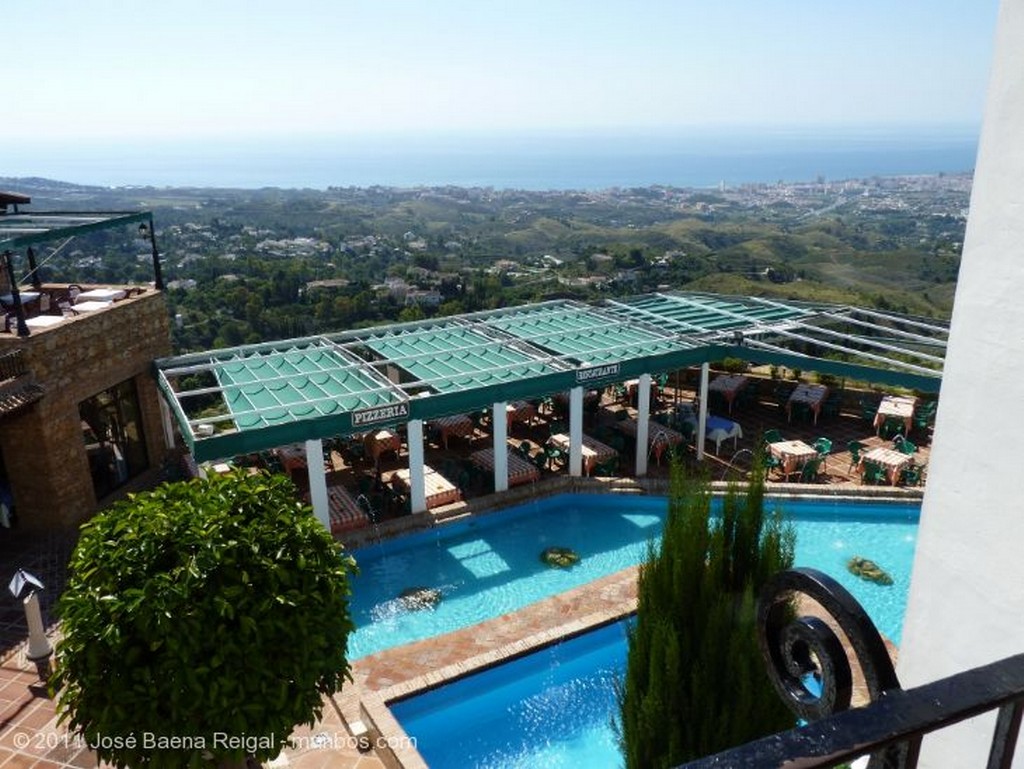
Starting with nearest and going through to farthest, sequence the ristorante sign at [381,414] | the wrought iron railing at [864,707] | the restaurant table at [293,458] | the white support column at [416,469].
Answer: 1. the wrought iron railing at [864,707]
2. the ristorante sign at [381,414]
3. the white support column at [416,469]
4. the restaurant table at [293,458]

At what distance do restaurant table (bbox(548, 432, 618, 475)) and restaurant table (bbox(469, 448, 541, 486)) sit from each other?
0.85 metres

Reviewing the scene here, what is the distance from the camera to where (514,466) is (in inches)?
605

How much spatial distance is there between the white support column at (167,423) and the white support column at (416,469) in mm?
6160

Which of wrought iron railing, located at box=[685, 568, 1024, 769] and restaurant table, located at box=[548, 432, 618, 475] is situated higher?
wrought iron railing, located at box=[685, 568, 1024, 769]

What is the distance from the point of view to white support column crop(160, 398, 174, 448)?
643 inches

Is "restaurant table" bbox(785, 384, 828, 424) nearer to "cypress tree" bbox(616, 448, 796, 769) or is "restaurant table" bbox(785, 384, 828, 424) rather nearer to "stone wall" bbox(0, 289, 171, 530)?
"cypress tree" bbox(616, 448, 796, 769)

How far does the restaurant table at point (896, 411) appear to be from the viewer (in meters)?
17.7

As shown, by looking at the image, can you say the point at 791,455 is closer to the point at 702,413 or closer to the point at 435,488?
the point at 702,413

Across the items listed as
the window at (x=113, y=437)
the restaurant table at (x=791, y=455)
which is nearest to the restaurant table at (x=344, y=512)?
the window at (x=113, y=437)

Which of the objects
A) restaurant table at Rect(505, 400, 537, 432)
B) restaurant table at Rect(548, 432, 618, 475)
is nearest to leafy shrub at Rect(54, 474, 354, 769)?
restaurant table at Rect(548, 432, 618, 475)

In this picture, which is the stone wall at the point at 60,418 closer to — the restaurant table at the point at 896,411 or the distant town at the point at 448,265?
the distant town at the point at 448,265

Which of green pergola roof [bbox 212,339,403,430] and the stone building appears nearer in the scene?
the stone building

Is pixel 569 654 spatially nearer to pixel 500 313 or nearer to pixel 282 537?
pixel 282 537

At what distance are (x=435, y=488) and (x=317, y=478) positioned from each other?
97.2 inches
